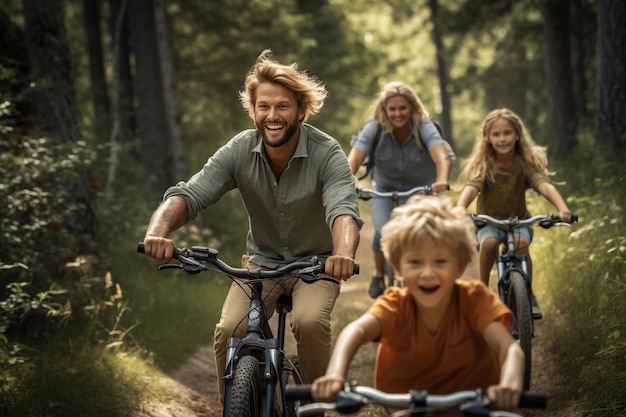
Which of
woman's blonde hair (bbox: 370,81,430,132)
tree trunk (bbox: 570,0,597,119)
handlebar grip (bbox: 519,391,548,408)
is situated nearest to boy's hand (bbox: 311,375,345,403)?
handlebar grip (bbox: 519,391,548,408)

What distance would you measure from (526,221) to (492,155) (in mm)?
917

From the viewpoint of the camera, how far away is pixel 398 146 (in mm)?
8258

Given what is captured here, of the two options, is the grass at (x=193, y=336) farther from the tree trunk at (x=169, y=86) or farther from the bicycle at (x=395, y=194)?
the tree trunk at (x=169, y=86)

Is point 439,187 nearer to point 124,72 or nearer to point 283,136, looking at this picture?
point 283,136

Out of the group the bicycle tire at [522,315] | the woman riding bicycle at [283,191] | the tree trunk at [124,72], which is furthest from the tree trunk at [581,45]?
the woman riding bicycle at [283,191]

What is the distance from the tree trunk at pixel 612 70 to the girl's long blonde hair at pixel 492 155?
14.5 ft

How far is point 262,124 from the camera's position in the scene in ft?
15.1

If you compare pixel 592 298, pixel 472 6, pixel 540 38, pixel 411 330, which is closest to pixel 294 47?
pixel 472 6

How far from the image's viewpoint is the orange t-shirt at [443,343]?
333cm

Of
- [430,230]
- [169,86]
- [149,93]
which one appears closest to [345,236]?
[430,230]

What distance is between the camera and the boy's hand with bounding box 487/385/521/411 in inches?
106

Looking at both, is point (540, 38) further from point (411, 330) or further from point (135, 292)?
point (411, 330)

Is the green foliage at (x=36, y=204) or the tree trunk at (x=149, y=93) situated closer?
the green foliage at (x=36, y=204)

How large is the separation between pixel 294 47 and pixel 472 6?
436cm
